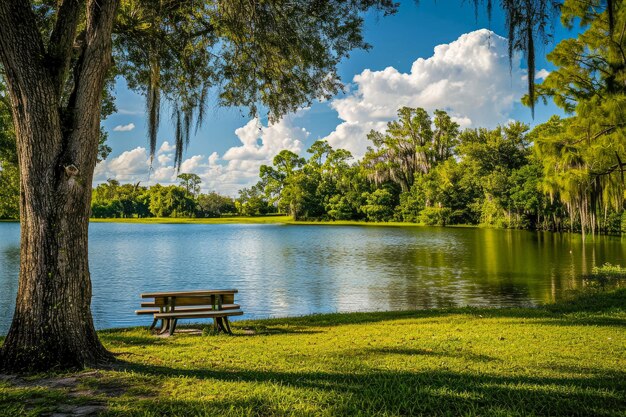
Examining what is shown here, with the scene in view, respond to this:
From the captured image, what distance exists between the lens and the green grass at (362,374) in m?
3.67

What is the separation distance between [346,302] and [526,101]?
8782 mm

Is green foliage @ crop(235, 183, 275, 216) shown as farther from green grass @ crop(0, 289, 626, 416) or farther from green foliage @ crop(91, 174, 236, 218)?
green grass @ crop(0, 289, 626, 416)

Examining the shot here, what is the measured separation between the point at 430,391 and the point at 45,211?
430cm

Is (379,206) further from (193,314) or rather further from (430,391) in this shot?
(430,391)

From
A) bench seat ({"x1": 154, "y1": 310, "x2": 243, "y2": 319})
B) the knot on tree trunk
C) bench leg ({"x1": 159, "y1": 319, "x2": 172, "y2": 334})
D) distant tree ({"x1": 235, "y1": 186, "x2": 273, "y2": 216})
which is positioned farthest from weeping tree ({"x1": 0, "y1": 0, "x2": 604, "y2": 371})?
distant tree ({"x1": 235, "y1": 186, "x2": 273, "y2": 216})

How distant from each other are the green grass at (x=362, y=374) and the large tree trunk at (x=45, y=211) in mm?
497

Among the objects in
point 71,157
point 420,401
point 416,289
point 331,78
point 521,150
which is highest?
point 521,150

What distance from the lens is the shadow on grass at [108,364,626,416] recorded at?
360 cm

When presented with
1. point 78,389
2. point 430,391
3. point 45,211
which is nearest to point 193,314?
point 45,211

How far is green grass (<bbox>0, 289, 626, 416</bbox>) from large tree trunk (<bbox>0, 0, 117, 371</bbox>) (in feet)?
1.63

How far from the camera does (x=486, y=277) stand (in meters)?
19.1

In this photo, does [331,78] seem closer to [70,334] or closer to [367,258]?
[70,334]

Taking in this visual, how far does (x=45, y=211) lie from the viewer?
4918 mm

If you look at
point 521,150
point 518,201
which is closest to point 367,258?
point 518,201
